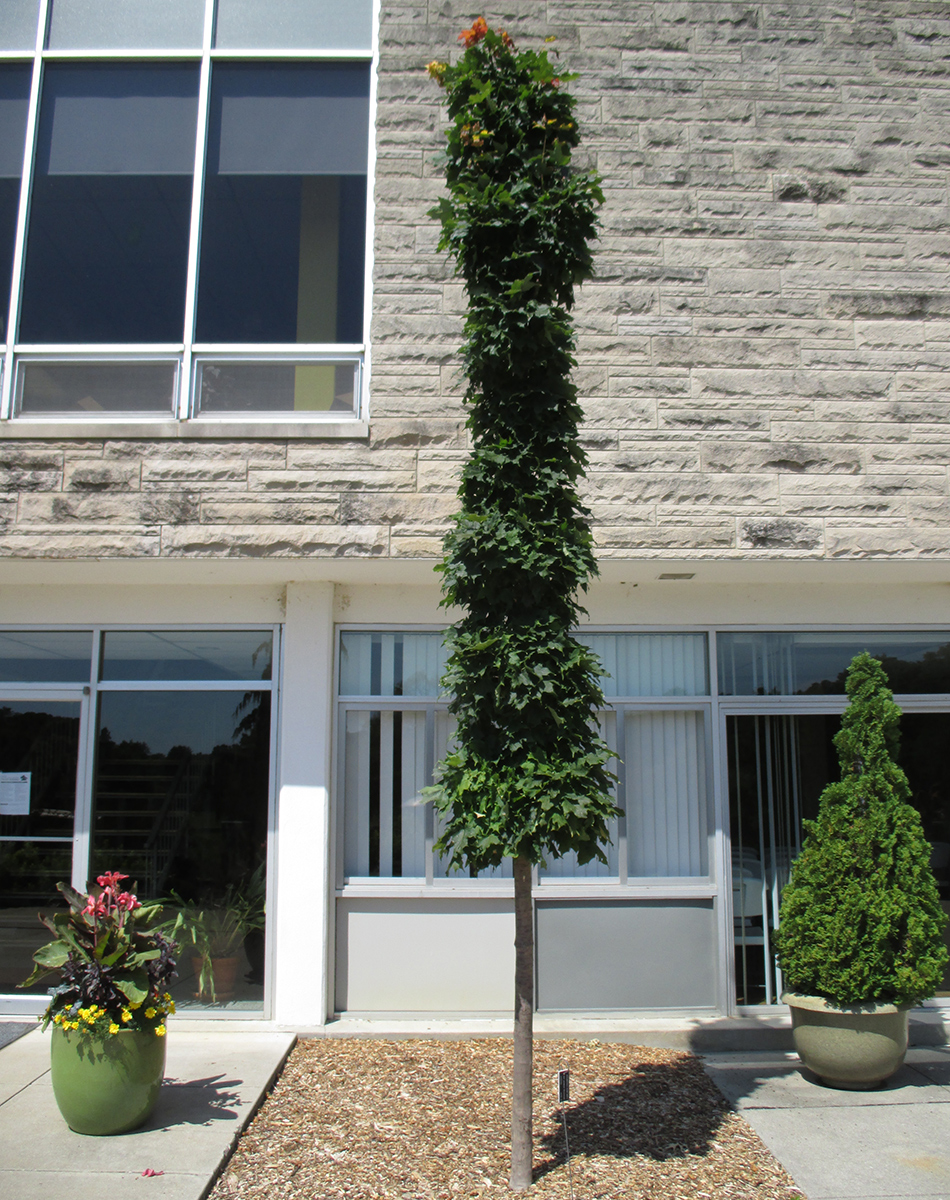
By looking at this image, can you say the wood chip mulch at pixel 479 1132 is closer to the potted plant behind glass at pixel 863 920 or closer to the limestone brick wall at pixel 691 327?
the potted plant behind glass at pixel 863 920

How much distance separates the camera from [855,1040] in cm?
560

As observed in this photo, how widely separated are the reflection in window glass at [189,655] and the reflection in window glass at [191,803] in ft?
0.53

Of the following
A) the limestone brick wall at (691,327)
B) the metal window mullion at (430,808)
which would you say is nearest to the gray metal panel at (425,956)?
the metal window mullion at (430,808)

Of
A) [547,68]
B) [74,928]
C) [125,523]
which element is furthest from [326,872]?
[547,68]

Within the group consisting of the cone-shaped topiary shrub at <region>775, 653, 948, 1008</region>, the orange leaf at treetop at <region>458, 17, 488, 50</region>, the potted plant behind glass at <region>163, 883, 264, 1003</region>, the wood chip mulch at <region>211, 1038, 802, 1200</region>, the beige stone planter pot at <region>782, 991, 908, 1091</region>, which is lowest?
the wood chip mulch at <region>211, 1038, 802, 1200</region>

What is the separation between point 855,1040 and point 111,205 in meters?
7.79

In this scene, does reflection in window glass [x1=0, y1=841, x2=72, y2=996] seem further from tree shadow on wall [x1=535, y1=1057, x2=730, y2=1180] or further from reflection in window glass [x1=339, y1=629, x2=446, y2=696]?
tree shadow on wall [x1=535, y1=1057, x2=730, y2=1180]

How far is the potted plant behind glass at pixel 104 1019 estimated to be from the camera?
4.75 m

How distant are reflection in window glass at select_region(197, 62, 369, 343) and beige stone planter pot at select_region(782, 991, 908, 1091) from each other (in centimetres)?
557

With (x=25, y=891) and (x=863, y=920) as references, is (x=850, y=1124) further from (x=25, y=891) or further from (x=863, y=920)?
(x=25, y=891)

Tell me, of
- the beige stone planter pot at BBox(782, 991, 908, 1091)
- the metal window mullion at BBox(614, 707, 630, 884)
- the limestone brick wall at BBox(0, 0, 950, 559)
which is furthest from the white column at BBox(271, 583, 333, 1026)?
the beige stone planter pot at BBox(782, 991, 908, 1091)

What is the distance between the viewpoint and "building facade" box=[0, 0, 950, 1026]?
260 inches

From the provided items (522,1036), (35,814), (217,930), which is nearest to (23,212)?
(35,814)

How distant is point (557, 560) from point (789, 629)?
3.92 m
